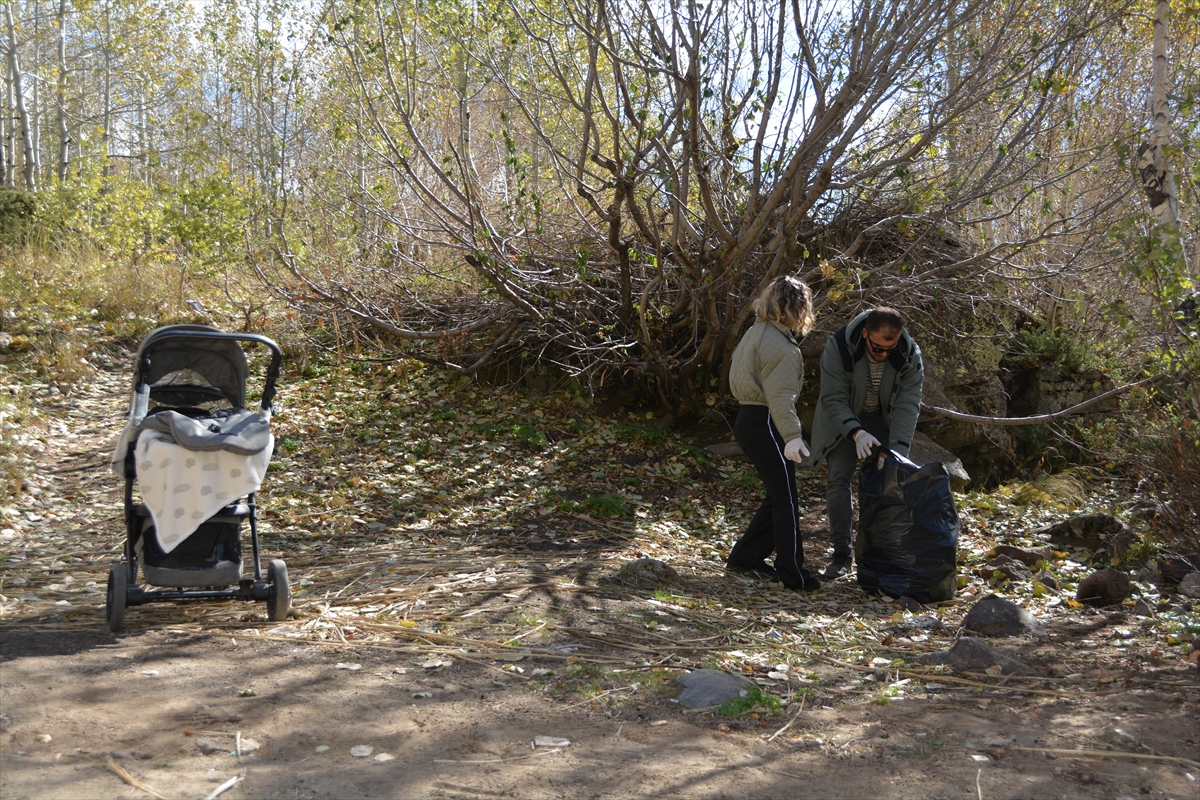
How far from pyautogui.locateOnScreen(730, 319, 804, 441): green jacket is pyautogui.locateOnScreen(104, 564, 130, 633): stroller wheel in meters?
3.58

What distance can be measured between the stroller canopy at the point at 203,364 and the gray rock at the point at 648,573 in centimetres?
251

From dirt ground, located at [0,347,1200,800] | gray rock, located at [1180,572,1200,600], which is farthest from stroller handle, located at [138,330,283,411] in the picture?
gray rock, located at [1180,572,1200,600]

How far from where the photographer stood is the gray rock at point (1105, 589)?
17.7 feet

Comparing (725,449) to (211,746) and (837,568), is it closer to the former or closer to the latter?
(837,568)

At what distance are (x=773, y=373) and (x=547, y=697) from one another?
2.62 meters

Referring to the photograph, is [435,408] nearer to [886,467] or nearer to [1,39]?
[886,467]

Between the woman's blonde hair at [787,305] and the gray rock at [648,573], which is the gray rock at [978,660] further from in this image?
the woman's blonde hair at [787,305]

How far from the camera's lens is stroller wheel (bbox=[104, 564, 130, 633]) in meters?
4.08

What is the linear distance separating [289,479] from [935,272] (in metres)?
6.02

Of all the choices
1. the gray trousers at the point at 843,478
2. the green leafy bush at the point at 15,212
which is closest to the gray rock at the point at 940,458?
the gray trousers at the point at 843,478

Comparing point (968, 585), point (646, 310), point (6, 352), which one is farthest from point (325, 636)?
point (6, 352)

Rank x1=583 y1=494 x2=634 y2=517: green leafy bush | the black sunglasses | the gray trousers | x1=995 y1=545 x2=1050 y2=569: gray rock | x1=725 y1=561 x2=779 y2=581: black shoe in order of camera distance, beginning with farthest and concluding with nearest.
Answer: x1=583 y1=494 x2=634 y2=517: green leafy bush
x1=995 y1=545 x2=1050 y2=569: gray rock
x1=725 y1=561 x2=779 y2=581: black shoe
the gray trousers
the black sunglasses

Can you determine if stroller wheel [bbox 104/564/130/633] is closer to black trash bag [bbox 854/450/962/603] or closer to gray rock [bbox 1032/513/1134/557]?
black trash bag [bbox 854/450/962/603]

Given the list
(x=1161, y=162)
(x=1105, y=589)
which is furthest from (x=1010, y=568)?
(x=1161, y=162)
